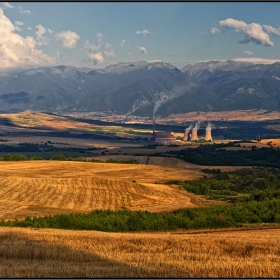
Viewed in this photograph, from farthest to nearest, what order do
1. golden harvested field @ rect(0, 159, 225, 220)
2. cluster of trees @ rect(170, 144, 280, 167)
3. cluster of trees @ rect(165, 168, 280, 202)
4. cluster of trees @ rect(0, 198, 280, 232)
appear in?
cluster of trees @ rect(170, 144, 280, 167) → cluster of trees @ rect(165, 168, 280, 202) → golden harvested field @ rect(0, 159, 225, 220) → cluster of trees @ rect(0, 198, 280, 232)

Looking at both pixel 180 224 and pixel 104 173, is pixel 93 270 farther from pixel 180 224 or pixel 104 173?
pixel 104 173

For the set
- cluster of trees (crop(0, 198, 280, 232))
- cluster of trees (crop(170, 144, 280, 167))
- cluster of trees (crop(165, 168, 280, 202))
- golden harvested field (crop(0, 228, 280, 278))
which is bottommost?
cluster of trees (crop(170, 144, 280, 167))

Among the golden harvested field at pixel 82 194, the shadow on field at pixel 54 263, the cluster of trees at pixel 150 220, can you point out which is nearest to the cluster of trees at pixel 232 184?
the golden harvested field at pixel 82 194

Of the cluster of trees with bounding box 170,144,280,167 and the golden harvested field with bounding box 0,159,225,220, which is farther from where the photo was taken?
the cluster of trees with bounding box 170,144,280,167

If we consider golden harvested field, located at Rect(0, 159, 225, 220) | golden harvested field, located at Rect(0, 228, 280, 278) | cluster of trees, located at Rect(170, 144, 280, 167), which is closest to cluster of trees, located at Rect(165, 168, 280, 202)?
golden harvested field, located at Rect(0, 159, 225, 220)

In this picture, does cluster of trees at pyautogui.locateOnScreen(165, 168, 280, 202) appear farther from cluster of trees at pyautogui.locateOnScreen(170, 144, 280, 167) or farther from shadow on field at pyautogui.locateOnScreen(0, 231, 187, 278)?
shadow on field at pyautogui.locateOnScreen(0, 231, 187, 278)

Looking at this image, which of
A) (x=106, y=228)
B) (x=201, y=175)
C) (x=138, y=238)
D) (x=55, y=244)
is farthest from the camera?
(x=201, y=175)

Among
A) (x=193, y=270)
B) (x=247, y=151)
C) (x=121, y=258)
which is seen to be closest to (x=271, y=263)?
(x=193, y=270)

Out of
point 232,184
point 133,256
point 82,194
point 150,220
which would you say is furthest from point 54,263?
point 232,184
